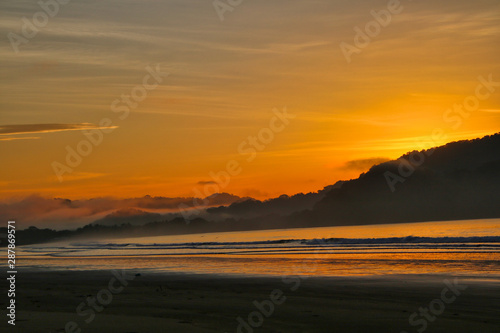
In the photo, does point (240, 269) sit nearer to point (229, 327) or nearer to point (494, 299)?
point (494, 299)

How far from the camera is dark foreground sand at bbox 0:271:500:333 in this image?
10.4m

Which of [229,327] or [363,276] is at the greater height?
[363,276]

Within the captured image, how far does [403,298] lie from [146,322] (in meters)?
6.70

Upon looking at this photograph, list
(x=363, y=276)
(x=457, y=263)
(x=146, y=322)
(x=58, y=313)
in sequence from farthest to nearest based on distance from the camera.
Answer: (x=457, y=263) < (x=363, y=276) < (x=58, y=313) < (x=146, y=322)

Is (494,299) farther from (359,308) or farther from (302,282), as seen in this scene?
(302,282)

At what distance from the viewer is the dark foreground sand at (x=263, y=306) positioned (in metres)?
10.4

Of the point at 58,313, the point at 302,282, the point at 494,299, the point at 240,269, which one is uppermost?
the point at 240,269

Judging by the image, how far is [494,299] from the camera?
45.0 feet

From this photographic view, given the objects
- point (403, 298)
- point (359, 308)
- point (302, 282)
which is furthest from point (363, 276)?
point (359, 308)

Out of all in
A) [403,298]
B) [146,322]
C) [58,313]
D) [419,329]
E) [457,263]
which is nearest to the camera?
[419,329]

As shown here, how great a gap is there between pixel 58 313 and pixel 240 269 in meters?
14.8

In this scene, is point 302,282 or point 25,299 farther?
point 302,282

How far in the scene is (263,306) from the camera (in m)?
13.3

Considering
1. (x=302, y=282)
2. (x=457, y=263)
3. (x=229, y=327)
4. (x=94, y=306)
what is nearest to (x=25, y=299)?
(x=94, y=306)
